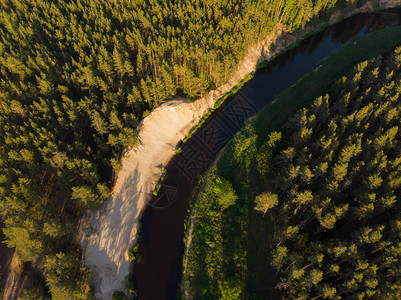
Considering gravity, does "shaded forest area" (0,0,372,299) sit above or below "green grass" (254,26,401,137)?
above

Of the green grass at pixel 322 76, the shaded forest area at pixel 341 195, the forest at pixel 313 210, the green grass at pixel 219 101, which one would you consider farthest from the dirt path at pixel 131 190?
the shaded forest area at pixel 341 195

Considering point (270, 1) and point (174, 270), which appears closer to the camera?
point (174, 270)

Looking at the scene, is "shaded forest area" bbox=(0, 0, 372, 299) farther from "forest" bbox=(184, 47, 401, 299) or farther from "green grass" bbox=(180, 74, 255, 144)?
"forest" bbox=(184, 47, 401, 299)

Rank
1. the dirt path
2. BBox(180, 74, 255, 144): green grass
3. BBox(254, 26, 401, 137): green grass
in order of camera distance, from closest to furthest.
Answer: the dirt path, BBox(254, 26, 401, 137): green grass, BBox(180, 74, 255, 144): green grass

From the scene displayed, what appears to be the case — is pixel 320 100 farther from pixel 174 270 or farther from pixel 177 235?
pixel 174 270

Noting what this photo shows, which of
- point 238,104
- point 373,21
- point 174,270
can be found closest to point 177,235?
point 174,270

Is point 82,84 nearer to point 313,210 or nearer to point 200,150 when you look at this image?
point 200,150

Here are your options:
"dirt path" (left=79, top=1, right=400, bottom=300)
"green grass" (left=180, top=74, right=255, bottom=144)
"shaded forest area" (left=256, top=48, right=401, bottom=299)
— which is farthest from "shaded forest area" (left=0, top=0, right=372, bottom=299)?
"shaded forest area" (left=256, top=48, right=401, bottom=299)
